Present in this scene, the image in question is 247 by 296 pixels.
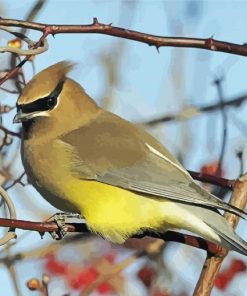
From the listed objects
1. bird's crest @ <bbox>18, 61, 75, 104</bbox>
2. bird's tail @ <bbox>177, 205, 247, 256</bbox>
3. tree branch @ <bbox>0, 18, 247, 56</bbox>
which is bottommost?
bird's tail @ <bbox>177, 205, 247, 256</bbox>

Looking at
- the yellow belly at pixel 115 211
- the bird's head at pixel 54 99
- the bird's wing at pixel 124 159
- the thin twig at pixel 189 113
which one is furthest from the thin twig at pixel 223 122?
the thin twig at pixel 189 113

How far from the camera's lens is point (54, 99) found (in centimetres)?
335

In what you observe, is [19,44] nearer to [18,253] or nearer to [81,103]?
[81,103]

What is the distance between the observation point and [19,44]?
3.20 meters

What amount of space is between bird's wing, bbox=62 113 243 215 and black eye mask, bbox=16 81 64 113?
0.42 ft

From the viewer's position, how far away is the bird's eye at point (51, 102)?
330 cm

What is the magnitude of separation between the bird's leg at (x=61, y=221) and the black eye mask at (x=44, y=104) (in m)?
0.39

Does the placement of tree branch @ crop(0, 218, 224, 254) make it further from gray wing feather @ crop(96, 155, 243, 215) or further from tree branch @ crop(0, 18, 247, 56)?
tree branch @ crop(0, 18, 247, 56)

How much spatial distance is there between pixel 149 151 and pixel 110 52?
2655 millimetres

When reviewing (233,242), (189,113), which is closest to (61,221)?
(233,242)

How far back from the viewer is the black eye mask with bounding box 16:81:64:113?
3.15m

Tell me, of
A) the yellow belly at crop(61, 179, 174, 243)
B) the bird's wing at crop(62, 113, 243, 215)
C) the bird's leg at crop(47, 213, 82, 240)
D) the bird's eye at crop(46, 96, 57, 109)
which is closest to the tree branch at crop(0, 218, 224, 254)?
the bird's leg at crop(47, 213, 82, 240)

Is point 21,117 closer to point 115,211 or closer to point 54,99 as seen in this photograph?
point 54,99

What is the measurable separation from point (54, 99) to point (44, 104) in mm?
75
